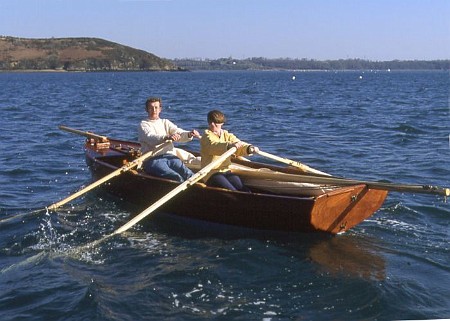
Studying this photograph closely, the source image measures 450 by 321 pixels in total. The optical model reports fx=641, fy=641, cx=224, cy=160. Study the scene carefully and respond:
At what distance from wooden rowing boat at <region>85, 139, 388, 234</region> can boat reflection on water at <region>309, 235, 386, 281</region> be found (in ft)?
0.72

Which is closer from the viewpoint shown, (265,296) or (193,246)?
(265,296)

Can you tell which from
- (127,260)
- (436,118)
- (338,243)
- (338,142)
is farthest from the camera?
(436,118)

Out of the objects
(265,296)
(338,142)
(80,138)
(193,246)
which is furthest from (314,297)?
Result: (80,138)

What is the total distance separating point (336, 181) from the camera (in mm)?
9234

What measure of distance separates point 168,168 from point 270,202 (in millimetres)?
2229

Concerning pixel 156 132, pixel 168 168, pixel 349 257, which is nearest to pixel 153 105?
pixel 156 132

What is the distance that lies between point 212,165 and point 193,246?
1.24m

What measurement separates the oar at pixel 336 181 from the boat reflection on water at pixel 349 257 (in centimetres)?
85

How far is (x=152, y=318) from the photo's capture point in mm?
6781

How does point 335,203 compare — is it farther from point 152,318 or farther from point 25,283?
point 25,283

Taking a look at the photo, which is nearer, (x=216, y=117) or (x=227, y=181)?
(x=216, y=117)

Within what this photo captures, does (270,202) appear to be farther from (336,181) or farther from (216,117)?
(216,117)

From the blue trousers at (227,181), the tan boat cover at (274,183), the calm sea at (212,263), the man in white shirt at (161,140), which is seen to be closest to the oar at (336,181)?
the tan boat cover at (274,183)

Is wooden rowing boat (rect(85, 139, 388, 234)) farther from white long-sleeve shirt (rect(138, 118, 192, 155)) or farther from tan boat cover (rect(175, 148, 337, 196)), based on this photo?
white long-sleeve shirt (rect(138, 118, 192, 155))
